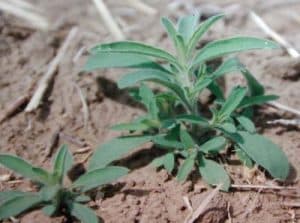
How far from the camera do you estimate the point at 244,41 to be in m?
1.71

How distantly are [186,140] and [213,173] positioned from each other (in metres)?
0.14

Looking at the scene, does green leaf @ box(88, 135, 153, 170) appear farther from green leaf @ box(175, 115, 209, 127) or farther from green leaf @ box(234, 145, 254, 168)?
green leaf @ box(234, 145, 254, 168)

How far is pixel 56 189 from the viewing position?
64.1 inches

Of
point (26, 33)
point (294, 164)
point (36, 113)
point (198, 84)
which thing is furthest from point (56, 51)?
point (294, 164)

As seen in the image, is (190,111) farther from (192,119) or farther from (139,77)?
(139,77)

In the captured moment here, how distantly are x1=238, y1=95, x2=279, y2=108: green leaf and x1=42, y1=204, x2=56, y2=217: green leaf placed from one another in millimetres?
760

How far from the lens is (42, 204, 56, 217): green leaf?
62.9 inches

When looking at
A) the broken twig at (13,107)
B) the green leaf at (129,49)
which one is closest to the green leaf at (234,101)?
the green leaf at (129,49)

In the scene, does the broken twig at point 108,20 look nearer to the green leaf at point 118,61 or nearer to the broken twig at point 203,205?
the green leaf at point 118,61

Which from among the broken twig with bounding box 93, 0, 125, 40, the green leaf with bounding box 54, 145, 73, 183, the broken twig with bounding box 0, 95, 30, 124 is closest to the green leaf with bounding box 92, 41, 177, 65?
the green leaf with bounding box 54, 145, 73, 183

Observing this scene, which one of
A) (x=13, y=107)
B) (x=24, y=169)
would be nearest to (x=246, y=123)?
(x=24, y=169)

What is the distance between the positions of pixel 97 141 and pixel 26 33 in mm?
720

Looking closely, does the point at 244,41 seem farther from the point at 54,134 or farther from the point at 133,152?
the point at 54,134

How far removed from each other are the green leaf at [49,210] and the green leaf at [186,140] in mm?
481
